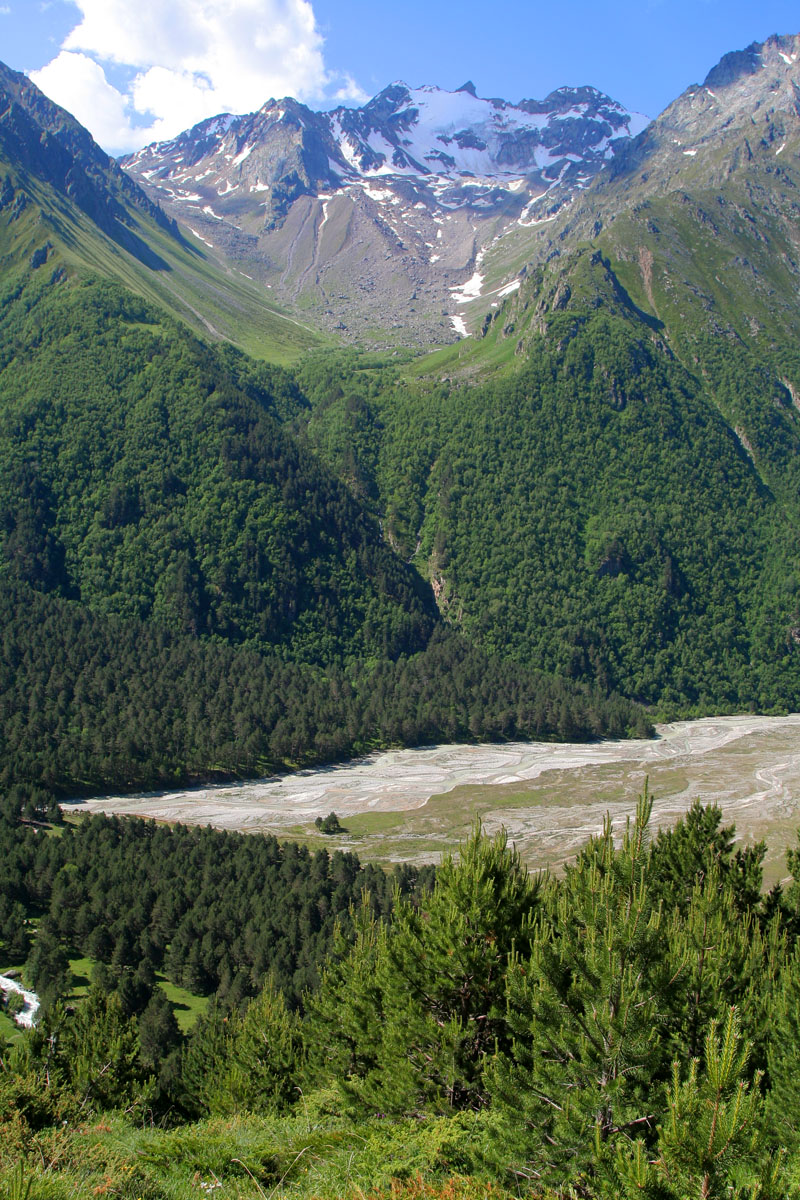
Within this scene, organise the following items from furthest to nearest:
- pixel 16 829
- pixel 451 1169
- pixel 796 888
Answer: pixel 16 829 < pixel 796 888 < pixel 451 1169

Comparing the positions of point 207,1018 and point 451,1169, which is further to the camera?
point 207,1018

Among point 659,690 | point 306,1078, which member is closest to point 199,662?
point 659,690

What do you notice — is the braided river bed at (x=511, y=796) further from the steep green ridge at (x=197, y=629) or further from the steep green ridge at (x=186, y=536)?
the steep green ridge at (x=186, y=536)

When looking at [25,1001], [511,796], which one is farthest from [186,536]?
[25,1001]

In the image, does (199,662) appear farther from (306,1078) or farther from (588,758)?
(306,1078)

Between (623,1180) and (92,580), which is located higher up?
(92,580)

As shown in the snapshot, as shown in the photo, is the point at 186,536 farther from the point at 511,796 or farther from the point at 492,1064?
the point at 492,1064

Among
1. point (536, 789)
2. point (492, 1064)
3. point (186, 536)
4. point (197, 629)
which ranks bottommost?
point (536, 789)
